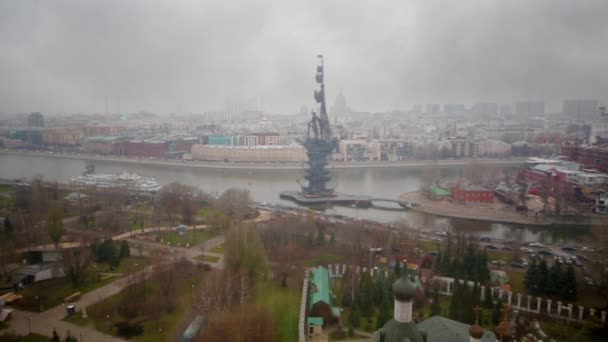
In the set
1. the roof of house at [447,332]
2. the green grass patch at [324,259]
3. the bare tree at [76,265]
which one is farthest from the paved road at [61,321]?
the roof of house at [447,332]

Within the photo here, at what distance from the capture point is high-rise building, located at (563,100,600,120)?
23247 mm

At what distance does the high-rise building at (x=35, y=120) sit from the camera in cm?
1783

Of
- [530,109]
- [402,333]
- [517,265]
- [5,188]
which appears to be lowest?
[517,265]

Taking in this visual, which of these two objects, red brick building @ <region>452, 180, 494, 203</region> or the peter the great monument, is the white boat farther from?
red brick building @ <region>452, 180, 494, 203</region>

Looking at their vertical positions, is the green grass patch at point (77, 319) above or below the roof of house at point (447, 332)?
below

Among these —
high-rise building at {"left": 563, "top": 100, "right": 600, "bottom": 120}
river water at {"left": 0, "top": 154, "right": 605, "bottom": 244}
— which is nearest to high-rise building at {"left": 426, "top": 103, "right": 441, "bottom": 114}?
high-rise building at {"left": 563, "top": 100, "right": 600, "bottom": 120}

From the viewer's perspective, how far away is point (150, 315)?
15.4 ft

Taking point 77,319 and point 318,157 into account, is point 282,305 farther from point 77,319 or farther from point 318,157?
point 318,157

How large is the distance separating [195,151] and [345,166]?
Answer: 283 inches

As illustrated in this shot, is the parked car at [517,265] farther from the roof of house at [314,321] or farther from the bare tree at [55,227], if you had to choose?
the bare tree at [55,227]

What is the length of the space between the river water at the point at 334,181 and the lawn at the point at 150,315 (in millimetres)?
5254

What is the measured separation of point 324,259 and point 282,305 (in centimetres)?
177

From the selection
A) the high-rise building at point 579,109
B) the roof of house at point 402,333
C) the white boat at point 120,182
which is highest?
the high-rise building at point 579,109

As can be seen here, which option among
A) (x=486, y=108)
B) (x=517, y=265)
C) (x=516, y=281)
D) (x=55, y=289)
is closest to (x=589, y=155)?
(x=517, y=265)
